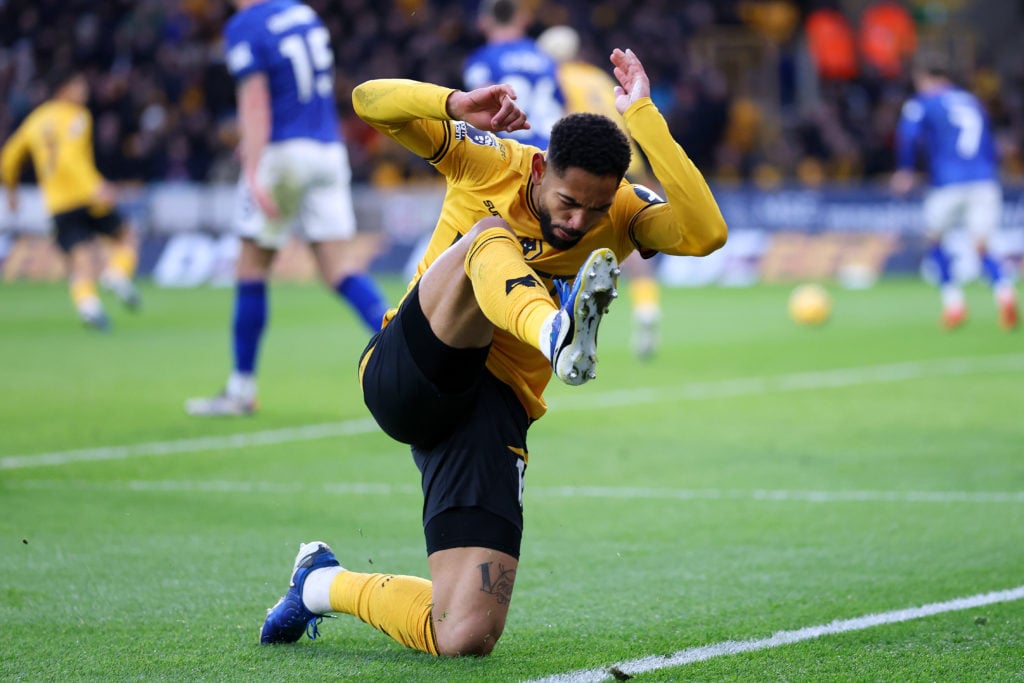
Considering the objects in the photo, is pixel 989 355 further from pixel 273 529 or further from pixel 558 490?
pixel 273 529

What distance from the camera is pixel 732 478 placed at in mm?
6551

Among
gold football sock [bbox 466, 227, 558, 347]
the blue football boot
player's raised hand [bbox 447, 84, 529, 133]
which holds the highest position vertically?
player's raised hand [bbox 447, 84, 529, 133]

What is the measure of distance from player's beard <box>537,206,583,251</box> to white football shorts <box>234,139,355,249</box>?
447 centimetres

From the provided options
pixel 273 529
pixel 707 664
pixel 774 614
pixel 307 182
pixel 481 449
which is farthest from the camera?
pixel 307 182

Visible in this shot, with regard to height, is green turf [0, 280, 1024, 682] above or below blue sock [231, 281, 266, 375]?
below

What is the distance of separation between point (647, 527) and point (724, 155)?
16.8 meters

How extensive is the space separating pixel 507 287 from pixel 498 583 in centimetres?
82

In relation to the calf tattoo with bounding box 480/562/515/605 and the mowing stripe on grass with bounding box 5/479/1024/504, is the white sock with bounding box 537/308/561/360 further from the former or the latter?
the mowing stripe on grass with bounding box 5/479/1024/504

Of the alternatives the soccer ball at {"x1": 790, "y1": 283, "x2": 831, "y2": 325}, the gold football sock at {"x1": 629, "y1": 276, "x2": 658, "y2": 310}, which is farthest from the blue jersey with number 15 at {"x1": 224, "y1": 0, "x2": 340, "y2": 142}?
the soccer ball at {"x1": 790, "y1": 283, "x2": 831, "y2": 325}

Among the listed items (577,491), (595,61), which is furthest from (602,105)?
(595,61)

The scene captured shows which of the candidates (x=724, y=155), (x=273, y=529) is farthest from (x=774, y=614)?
(x=724, y=155)

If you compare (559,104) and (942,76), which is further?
(942,76)

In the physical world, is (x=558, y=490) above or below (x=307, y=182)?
below

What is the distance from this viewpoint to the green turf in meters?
3.93
